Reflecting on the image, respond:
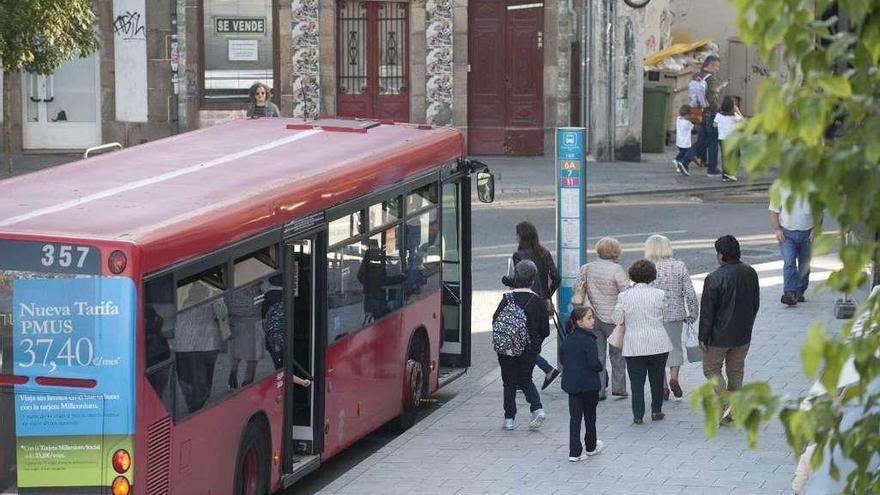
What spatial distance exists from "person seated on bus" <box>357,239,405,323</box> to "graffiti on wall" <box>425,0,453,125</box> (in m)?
18.2

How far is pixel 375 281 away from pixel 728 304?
8.94ft

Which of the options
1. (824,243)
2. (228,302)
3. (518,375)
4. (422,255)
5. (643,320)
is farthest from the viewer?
(422,255)

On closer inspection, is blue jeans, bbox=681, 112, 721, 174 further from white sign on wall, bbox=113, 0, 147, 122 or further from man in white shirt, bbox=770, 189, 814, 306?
man in white shirt, bbox=770, 189, 814, 306

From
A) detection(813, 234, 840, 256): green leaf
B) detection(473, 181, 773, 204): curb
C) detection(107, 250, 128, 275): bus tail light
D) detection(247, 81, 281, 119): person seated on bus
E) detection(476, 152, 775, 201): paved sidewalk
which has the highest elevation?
detection(247, 81, 281, 119): person seated on bus

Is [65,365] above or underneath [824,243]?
underneath

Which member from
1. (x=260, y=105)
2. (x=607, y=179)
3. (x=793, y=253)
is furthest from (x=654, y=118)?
(x=793, y=253)

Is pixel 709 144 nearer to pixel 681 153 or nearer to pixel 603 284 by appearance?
pixel 681 153

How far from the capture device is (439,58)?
31453 millimetres

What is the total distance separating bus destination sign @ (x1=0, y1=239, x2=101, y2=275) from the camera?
9.10 metres

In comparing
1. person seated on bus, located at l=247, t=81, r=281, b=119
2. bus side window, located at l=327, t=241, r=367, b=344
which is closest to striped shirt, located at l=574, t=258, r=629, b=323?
bus side window, located at l=327, t=241, r=367, b=344

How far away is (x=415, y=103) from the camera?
31688mm

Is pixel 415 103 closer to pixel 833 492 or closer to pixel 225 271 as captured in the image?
pixel 225 271

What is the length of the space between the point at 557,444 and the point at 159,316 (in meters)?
4.74

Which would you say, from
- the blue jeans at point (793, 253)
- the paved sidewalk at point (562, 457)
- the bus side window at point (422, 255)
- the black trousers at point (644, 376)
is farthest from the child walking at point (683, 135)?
the black trousers at point (644, 376)
